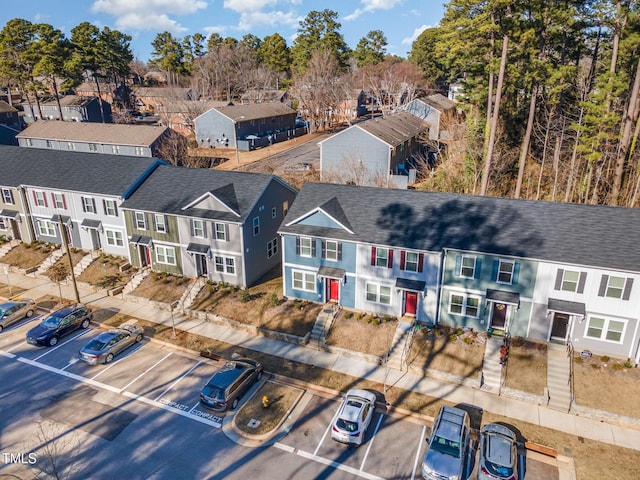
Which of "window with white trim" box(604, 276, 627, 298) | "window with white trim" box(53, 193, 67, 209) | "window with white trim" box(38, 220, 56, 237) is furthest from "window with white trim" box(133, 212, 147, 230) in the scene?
"window with white trim" box(604, 276, 627, 298)

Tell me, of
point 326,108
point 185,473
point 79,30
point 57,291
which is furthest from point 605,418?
point 79,30

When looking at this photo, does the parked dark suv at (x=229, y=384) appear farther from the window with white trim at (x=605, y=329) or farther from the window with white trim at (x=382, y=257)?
the window with white trim at (x=605, y=329)

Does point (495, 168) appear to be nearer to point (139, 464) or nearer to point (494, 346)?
point (494, 346)

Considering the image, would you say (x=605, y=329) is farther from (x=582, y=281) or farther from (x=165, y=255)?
(x=165, y=255)

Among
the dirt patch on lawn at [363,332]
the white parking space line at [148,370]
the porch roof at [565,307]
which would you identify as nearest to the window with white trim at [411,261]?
the dirt patch on lawn at [363,332]

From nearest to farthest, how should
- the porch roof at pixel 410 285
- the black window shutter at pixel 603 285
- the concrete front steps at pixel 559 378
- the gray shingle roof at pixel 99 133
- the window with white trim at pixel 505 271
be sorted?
the concrete front steps at pixel 559 378 < the black window shutter at pixel 603 285 < the window with white trim at pixel 505 271 < the porch roof at pixel 410 285 < the gray shingle roof at pixel 99 133

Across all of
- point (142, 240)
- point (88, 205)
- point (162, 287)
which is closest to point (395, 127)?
point (142, 240)

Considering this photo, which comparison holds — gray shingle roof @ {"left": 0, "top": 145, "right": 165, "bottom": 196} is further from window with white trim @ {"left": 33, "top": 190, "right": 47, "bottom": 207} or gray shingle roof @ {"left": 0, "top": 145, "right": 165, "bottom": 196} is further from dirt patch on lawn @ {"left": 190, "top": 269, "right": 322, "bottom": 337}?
dirt patch on lawn @ {"left": 190, "top": 269, "right": 322, "bottom": 337}
